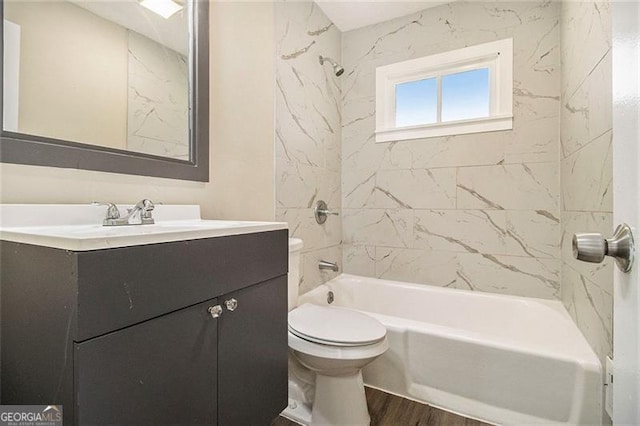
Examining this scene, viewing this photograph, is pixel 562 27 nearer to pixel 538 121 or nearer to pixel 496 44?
pixel 496 44

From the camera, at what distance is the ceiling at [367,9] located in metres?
2.19

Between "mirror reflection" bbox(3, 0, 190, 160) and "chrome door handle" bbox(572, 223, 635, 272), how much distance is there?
1.30m

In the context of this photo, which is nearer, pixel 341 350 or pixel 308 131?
pixel 341 350

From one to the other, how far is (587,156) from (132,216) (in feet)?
6.23

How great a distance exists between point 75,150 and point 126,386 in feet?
2.42

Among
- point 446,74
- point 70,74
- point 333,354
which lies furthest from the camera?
point 446,74

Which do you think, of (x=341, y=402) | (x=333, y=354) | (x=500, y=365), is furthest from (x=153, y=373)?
(x=500, y=365)

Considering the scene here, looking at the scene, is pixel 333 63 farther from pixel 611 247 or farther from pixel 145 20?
pixel 611 247

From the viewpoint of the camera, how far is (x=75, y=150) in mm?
929

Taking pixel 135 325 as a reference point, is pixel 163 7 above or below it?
above

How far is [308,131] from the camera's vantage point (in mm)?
2156

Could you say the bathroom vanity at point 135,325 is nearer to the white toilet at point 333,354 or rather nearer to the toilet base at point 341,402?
the white toilet at point 333,354

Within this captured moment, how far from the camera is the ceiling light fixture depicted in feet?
3.88

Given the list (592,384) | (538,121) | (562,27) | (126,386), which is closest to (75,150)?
(126,386)
